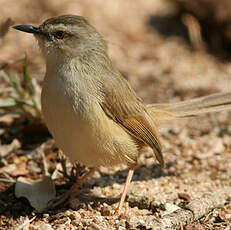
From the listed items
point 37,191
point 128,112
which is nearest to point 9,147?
point 37,191

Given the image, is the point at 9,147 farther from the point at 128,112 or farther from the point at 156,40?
the point at 156,40

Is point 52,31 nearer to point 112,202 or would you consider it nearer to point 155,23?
point 112,202

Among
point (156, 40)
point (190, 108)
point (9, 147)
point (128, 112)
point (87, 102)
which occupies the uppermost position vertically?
point (87, 102)

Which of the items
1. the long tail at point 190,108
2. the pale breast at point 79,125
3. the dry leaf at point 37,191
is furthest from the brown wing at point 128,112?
the dry leaf at point 37,191

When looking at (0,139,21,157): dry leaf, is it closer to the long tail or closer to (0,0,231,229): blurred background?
(0,0,231,229): blurred background

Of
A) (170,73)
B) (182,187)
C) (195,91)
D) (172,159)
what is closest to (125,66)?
(170,73)
